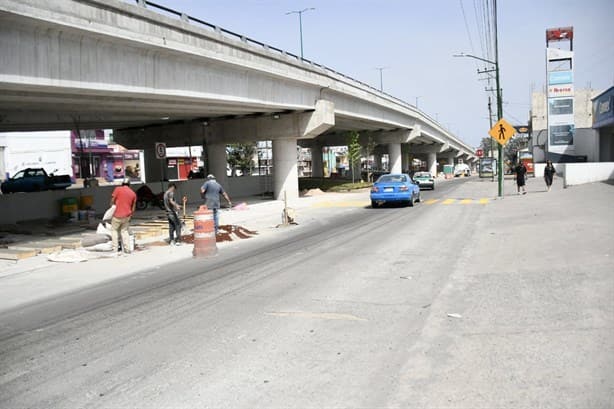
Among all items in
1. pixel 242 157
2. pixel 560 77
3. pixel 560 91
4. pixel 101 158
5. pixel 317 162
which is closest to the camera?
pixel 560 91

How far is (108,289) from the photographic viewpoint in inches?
361

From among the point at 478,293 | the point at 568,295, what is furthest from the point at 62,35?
the point at 568,295

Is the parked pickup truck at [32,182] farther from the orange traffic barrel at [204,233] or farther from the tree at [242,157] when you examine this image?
the tree at [242,157]

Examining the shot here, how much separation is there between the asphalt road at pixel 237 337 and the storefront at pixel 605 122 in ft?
102

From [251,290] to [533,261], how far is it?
17.1ft

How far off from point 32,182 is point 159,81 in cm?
2073

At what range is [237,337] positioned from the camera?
5.98 m

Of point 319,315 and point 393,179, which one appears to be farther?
point 393,179

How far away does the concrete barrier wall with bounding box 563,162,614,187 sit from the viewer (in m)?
29.6

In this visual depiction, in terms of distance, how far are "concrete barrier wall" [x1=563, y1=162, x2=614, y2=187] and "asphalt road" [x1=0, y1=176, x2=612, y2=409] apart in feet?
72.0

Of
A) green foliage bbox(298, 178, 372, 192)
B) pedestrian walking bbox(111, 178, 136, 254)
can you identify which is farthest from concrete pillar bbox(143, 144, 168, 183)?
pedestrian walking bbox(111, 178, 136, 254)

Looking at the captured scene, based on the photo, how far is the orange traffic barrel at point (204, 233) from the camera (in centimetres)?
1207

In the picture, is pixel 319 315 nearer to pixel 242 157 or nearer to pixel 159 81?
pixel 159 81

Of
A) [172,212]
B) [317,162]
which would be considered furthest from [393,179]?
[317,162]
